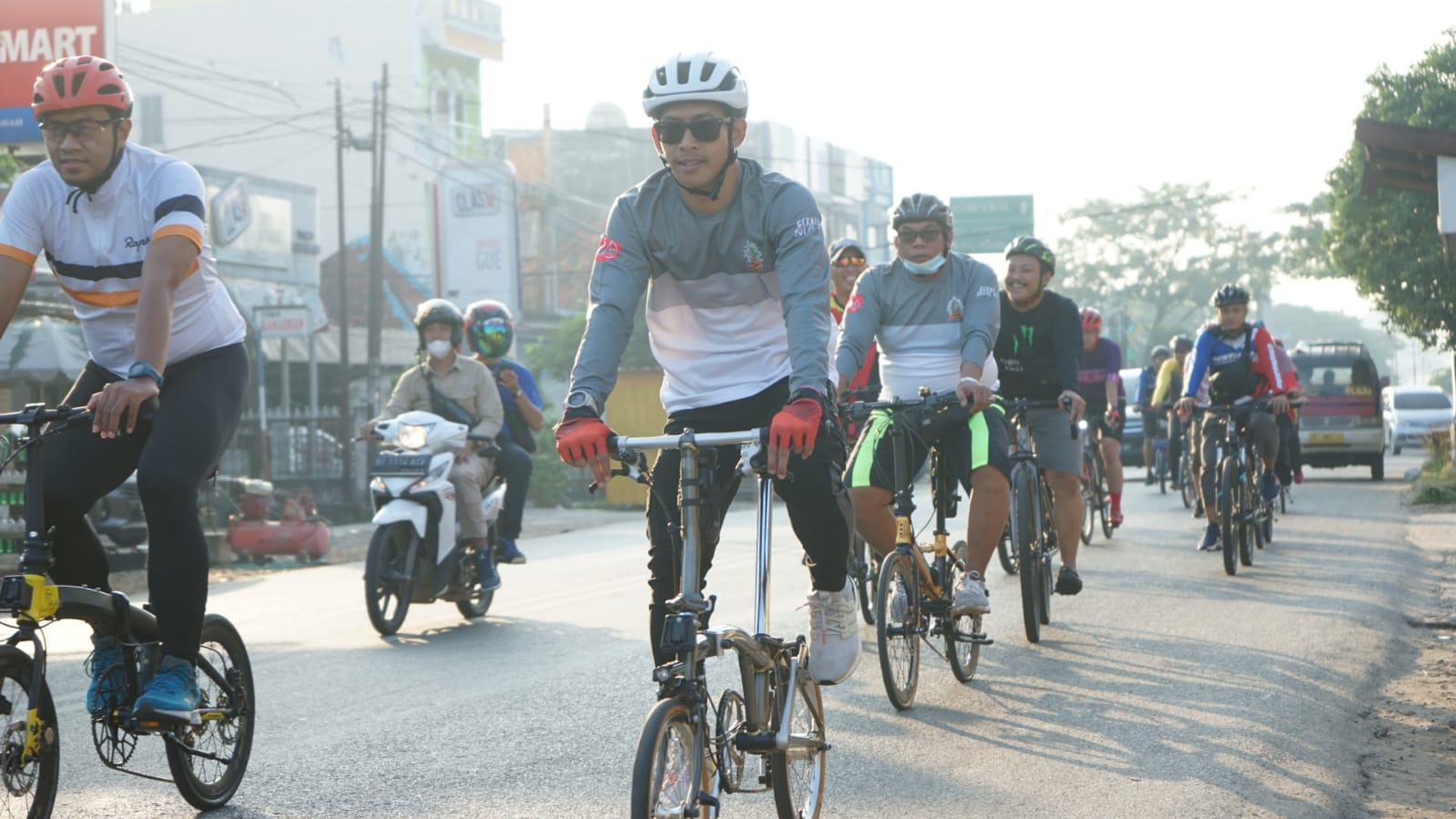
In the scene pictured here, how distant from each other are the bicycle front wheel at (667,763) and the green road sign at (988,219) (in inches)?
2161

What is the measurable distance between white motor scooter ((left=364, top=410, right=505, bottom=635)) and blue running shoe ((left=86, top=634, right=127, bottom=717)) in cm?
443

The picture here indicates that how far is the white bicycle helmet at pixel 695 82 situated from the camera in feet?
14.4

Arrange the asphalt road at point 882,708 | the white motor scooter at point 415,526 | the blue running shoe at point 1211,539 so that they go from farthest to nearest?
the blue running shoe at point 1211,539 → the white motor scooter at point 415,526 → the asphalt road at point 882,708

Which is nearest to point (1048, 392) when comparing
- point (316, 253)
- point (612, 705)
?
point (612, 705)

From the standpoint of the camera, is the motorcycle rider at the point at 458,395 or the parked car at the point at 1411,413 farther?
the parked car at the point at 1411,413

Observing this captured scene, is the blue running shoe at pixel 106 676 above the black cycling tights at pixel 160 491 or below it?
below

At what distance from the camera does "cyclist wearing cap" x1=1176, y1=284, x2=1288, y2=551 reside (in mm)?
12234

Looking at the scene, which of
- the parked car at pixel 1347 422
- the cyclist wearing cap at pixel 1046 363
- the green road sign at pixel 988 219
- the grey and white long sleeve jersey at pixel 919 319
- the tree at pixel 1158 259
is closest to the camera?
the grey and white long sleeve jersey at pixel 919 319

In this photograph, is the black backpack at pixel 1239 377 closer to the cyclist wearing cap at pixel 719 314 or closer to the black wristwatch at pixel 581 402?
the cyclist wearing cap at pixel 719 314

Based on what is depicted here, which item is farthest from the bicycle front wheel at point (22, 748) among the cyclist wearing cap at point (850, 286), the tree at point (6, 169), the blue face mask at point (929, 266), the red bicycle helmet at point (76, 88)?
the tree at point (6, 169)

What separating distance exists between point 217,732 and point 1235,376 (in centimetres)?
885

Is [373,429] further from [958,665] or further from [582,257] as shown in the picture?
[582,257]

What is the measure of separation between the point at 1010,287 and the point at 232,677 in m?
5.18

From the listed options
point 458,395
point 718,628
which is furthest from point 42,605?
point 458,395
